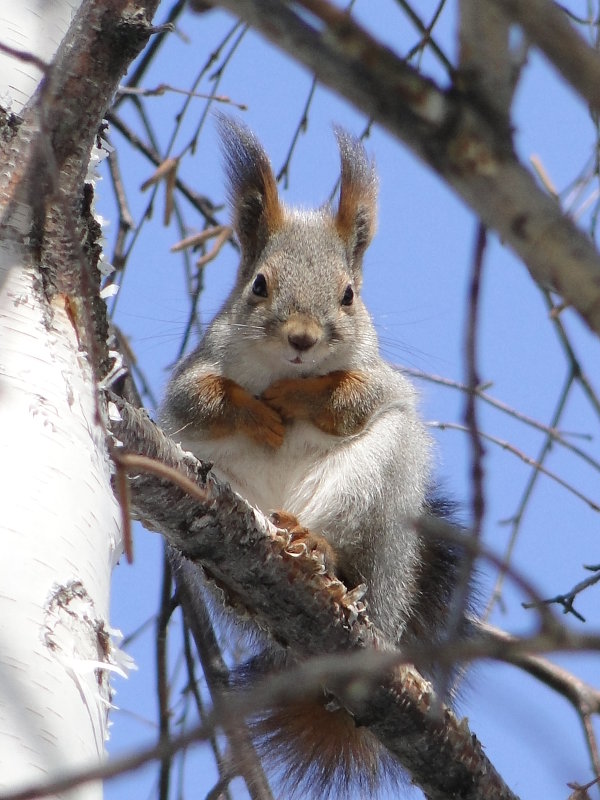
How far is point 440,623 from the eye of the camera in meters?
2.38

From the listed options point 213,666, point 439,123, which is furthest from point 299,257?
point 439,123

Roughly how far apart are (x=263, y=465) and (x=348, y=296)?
49 cm

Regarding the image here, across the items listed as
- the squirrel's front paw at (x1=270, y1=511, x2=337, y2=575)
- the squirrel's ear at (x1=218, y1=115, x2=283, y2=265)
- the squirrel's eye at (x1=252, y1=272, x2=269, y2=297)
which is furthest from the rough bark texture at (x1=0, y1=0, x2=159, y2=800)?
the squirrel's ear at (x1=218, y1=115, x2=283, y2=265)

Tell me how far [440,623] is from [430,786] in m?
0.49

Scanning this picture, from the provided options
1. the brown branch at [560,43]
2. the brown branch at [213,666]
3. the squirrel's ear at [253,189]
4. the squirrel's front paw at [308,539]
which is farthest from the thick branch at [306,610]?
the brown branch at [560,43]

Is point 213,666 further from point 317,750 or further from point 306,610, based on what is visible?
point 306,610

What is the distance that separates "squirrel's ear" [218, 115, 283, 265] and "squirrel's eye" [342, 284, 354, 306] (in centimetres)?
25

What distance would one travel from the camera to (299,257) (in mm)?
2518

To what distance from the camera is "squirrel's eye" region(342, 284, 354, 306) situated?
98.6 inches

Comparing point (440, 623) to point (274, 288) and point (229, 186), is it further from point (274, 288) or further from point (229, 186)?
point (229, 186)

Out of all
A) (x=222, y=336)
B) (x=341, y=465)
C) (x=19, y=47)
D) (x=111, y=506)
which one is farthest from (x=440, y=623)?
(x=19, y=47)

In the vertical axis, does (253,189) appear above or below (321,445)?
above

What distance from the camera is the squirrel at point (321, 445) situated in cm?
214

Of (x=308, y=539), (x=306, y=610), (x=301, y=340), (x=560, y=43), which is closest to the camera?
(x=560, y=43)
